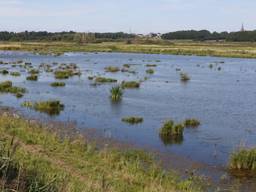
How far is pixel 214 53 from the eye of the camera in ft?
329

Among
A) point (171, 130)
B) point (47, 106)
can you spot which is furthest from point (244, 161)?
point (47, 106)

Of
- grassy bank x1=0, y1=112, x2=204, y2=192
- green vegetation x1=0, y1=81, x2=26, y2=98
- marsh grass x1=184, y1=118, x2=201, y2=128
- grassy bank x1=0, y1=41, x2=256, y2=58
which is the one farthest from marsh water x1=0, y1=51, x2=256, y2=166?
grassy bank x1=0, y1=41, x2=256, y2=58

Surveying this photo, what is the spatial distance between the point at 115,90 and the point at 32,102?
18.7 ft

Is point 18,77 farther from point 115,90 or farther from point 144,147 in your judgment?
point 144,147

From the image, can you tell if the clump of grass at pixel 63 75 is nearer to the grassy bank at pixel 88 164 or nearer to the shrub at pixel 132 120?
the shrub at pixel 132 120

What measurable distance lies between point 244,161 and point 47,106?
566 inches

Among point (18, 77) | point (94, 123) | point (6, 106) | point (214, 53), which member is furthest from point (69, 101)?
point (214, 53)

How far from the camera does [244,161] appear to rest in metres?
15.5

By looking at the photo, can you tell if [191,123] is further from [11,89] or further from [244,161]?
[11,89]

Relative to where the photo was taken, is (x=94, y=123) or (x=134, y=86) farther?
(x=134, y=86)

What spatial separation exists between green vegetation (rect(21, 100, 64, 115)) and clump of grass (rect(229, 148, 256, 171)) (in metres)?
12.8

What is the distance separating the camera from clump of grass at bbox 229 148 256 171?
15458 mm

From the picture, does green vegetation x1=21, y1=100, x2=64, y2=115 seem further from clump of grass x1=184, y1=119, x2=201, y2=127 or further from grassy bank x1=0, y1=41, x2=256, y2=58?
grassy bank x1=0, y1=41, x2=256, y2=58

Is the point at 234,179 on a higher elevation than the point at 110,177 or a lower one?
lower
